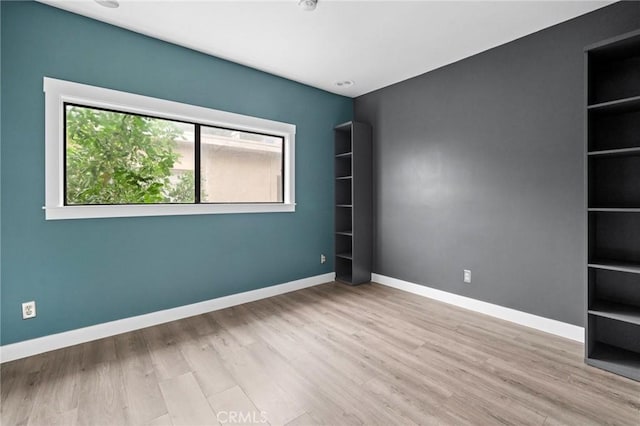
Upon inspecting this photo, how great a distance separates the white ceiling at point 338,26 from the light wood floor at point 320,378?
2.66 m

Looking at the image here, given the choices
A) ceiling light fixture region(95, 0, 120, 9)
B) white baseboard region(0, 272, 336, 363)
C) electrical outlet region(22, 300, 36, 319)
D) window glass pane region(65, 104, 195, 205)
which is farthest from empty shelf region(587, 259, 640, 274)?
electrical outlet region(22, 300, 36, 319)

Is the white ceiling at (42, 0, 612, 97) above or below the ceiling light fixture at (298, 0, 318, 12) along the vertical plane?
above

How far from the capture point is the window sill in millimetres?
2238

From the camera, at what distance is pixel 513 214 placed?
2732 millimetres

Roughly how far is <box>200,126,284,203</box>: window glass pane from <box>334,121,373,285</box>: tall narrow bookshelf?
93 cm

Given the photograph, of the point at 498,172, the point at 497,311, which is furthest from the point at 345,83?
the point at 497,311

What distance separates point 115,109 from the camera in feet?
A: 8.23

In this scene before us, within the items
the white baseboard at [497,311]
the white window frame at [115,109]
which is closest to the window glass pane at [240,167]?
the white window frame at [115,109]

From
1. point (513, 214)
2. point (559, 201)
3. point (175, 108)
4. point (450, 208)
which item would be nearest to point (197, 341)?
point (175, 108)

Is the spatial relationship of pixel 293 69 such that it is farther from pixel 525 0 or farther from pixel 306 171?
pixel 525 0

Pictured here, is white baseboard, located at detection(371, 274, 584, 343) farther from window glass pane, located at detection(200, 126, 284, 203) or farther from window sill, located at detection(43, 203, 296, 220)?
window glass pane, located at detection(200, 126, 284, 203)

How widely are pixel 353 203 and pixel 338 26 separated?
6.69ft

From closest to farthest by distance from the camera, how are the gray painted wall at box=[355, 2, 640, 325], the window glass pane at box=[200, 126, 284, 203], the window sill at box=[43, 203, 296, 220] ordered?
the window sill at box=[43, 203, 296, 220] < the gray painted wall at box=[355, 2, 640, 325] < the window glass pane at box=[200, 126, 284, 203]

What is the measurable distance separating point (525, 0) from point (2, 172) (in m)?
4.01
